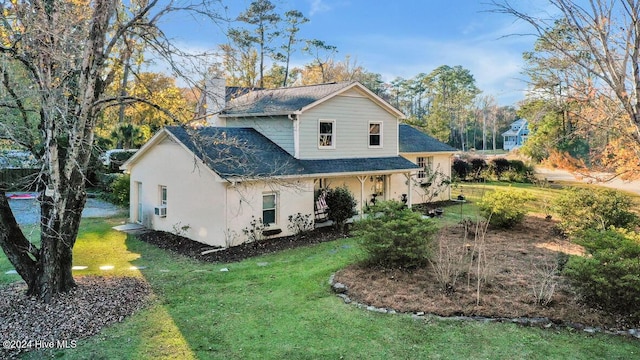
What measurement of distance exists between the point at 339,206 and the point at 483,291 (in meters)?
7.80

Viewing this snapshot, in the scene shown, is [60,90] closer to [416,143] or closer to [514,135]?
[416,143]

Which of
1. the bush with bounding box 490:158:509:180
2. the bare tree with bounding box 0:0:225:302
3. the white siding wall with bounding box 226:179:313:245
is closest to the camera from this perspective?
the bare tree with bounding box 0:0:225:302

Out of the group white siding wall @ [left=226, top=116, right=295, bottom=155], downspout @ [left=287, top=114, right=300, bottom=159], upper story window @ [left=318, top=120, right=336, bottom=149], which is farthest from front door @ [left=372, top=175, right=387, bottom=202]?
white siding wall @ [left=226, top=116, right=295, bottom=155]

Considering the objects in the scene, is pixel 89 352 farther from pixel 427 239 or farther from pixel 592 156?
pixel 592 156

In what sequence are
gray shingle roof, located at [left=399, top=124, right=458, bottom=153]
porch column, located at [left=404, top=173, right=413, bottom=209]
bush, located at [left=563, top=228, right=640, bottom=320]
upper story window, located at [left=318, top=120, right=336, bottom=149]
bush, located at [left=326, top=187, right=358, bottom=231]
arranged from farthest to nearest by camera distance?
gray shingle roof, located at [left=399, top=124, right=458, bottom=153]
porch column, located at [left=404, top=173, right=413, bottom=209]
upper story window, located at [left=318, top=120, right=336, bottom=149]
bush, located at [left=326, top=187, right=358, bottom=231]
bush, located at [left=563, top=228, right=640, bottom=320]

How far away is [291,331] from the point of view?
21.1 ft

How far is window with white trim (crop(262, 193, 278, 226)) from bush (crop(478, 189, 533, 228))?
24.6ft

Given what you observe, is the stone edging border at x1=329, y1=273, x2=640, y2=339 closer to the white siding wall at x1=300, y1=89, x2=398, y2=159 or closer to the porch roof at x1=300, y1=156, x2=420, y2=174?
the porch roof at x1=300, y1=156, x2=420, y2=174

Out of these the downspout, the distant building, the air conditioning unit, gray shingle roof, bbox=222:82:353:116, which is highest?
the distant building

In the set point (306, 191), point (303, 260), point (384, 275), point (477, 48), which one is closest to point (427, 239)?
point (384, 275)

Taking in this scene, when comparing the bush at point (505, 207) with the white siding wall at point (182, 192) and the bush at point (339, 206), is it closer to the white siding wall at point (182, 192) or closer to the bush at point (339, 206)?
the bush at point (339, 206)

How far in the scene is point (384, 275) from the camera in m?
8.99

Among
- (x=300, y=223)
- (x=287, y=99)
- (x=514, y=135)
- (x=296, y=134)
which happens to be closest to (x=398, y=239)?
(x=300, y=223)

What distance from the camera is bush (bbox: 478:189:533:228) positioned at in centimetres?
1451
